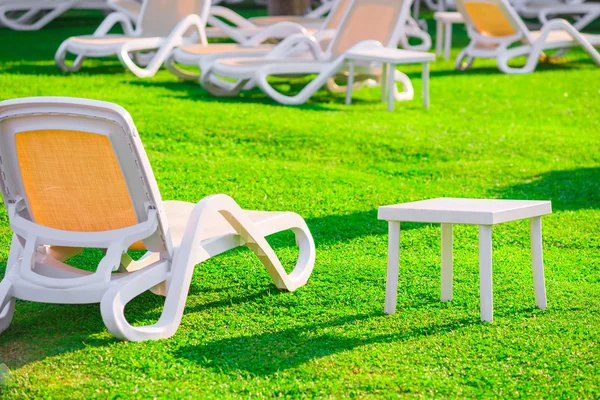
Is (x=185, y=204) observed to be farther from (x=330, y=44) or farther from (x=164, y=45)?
(x=164, y=45)

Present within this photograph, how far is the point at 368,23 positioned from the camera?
1057 cm

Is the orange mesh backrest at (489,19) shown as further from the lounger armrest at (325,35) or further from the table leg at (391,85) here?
the table leg at (391,85)

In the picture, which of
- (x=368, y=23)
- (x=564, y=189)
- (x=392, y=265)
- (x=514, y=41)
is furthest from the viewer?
(x=514, y=41)

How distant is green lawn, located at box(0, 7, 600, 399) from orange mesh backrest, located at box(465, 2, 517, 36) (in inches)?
75.2

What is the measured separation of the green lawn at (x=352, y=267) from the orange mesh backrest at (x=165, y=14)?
1731 millimetres

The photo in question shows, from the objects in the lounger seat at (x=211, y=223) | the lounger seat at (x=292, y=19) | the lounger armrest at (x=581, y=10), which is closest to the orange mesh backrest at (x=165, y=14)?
the lounger seat at (x=292, y=19)

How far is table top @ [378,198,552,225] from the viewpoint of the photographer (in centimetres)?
393

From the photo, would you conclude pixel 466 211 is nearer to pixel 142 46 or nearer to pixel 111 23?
pixel 142 46

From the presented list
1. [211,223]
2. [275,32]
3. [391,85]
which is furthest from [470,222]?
[275,32]

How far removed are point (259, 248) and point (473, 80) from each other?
8141mm

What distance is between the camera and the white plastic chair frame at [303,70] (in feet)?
31.9

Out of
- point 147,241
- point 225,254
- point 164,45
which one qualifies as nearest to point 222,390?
point 147,241

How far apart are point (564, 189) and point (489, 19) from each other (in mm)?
5998

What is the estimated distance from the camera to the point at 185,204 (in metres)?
4.80
